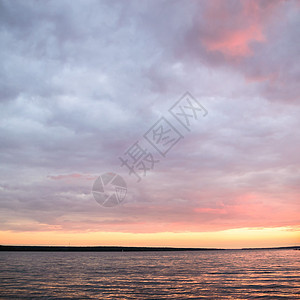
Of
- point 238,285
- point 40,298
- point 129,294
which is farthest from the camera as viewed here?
point 238,285

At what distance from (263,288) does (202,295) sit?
13242mm

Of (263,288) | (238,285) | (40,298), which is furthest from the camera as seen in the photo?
(238,285)

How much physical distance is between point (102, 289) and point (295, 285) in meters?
34.4

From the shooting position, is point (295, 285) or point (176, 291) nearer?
point (176, 291)

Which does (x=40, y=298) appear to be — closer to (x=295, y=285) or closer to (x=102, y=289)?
(x=102, y=289)

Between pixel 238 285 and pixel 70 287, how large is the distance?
100 ft

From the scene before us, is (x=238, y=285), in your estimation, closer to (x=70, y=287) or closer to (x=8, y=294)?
(x=70, y=287)

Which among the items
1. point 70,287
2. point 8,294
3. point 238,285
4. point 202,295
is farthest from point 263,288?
point 8,294

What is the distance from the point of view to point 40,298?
4262 centimetres

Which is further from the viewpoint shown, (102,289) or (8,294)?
(102,289)

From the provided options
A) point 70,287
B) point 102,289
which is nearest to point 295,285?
point 102,289

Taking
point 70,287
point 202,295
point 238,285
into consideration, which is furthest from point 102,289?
point 238,285

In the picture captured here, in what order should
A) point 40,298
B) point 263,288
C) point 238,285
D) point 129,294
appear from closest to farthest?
point 40,298 → point 129,294 → point 263,288 → point 238,285

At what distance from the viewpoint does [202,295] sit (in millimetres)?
45094
